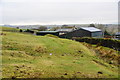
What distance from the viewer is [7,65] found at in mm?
10492

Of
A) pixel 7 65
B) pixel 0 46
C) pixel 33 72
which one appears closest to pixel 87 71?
pixel 33 72

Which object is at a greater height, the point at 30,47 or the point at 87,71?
the point at 30,47

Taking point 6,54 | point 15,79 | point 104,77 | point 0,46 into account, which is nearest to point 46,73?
point 15,79

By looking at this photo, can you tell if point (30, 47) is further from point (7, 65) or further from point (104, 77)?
point (104, 77)

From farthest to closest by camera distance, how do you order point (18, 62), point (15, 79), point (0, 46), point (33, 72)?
point (0, 46) < point (18, 62) < point (33, 72) < point (15, 79)

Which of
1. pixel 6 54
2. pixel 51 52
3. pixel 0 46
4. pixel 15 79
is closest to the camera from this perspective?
pixel 15 79

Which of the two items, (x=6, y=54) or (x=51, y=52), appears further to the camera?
(x=51, y=52)

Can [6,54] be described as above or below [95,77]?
above

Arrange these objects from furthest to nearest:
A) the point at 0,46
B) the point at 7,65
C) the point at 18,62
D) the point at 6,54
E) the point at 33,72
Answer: the point at 0,46, the point at 6,54, the point at 18,62, the point at 7,65, the point at 33,72

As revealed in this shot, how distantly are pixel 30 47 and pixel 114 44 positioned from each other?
1993cm

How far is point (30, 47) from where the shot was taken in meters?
16.9

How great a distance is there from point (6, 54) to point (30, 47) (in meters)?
4.16

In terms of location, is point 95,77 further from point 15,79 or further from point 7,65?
point 7,65

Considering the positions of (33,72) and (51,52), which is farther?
(51,52)
